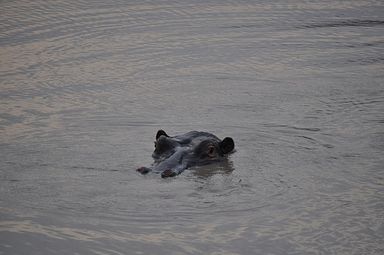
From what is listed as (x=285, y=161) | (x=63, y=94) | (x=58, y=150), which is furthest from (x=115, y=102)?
(x=285, y=161)

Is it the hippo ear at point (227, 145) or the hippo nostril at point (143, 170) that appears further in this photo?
the hippo ear at point (227, 145)

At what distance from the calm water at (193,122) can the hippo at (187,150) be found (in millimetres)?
152

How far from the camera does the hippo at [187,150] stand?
9352mm

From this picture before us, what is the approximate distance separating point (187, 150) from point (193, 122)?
5.06ft

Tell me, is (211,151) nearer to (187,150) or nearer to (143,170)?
(187,150)

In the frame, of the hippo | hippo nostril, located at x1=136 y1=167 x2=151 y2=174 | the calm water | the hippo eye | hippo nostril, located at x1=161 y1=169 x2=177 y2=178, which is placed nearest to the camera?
the calm water

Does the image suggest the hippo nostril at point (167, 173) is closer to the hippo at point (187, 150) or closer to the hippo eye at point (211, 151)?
the hippo at point (187, 150)

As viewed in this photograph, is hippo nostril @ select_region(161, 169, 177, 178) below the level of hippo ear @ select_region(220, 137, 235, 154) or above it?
below

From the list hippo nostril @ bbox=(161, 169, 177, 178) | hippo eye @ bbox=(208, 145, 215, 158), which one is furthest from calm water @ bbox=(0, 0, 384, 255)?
hippo eye @ bbox=(208, 145, 215, 158)

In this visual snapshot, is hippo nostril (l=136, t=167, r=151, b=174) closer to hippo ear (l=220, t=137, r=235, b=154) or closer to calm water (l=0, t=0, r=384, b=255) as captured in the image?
calm water (l=0, t=0, r=384, b=255)

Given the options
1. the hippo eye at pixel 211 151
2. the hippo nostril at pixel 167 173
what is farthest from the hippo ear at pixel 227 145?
the hippo nostril at pixel 167 173

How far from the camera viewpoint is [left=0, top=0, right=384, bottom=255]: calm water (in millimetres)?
7668

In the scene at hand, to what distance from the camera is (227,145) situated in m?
9.86

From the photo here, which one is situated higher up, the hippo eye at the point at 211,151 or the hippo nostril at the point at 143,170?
the hippo eye at the point at 211,151
